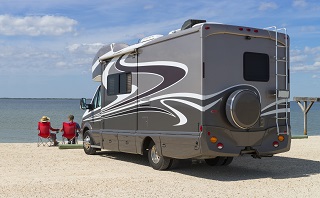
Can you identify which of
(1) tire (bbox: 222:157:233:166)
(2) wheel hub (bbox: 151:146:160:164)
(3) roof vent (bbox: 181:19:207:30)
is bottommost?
(1) tire (bbox: 222:157:233:166)

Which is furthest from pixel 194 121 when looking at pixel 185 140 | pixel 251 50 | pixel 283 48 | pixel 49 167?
pixel 49 167

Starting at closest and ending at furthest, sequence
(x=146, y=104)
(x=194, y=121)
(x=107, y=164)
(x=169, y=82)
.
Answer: (x=194, y=121) < (x=169, y=82) < (x=146, y=104) < (x=107, y=164)

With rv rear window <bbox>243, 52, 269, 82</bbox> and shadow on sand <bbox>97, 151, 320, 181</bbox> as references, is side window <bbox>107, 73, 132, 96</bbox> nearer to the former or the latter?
shadow on sand <bbox>97, 151, 320, 181</bbox>

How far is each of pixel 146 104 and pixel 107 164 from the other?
6.10ft

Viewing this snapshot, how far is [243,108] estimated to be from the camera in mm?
8961

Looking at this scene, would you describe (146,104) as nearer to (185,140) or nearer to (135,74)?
(135,74)

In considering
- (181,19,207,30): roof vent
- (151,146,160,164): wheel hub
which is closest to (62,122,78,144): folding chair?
(151,146,160,164): wheel hub

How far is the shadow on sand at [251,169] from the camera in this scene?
958 cm

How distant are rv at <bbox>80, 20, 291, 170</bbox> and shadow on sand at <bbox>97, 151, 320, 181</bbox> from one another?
42cm

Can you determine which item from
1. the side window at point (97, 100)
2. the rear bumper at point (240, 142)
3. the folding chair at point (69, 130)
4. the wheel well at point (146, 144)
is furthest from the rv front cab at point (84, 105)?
the rear bumper at point (240, 142)

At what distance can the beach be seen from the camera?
7.84 m

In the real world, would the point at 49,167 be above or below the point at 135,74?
below

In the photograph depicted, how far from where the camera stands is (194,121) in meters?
9.00

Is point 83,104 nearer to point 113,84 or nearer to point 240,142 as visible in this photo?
point 113,84
